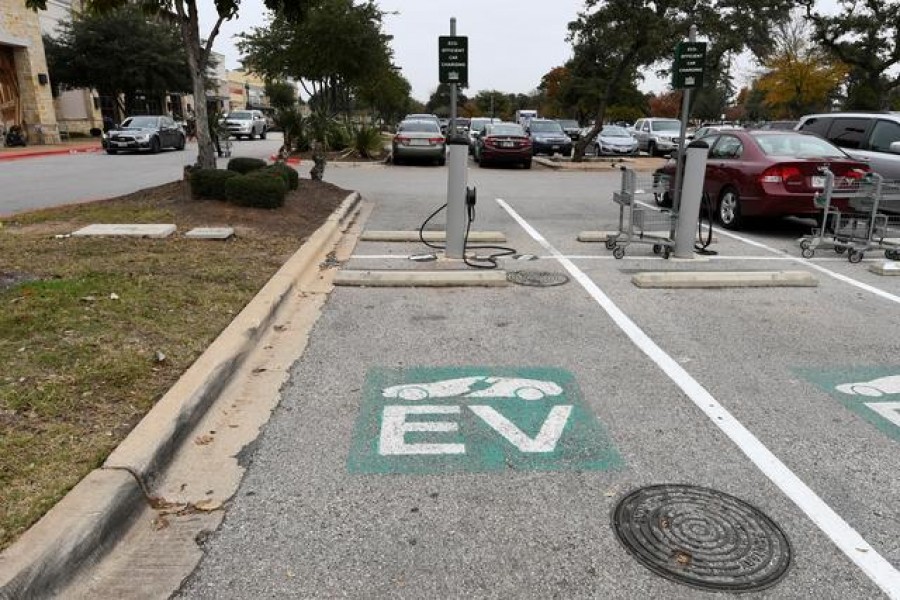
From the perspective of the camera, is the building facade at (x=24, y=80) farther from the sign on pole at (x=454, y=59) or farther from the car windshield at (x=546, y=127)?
the sign on pole at (x=454, y=59)

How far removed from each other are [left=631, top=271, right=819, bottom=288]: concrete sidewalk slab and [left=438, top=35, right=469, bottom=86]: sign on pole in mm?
3041

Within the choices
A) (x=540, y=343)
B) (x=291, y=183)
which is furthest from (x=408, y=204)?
(x=540, y=343)

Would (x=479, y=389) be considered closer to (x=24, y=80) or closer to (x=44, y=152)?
(x=44, y=152)

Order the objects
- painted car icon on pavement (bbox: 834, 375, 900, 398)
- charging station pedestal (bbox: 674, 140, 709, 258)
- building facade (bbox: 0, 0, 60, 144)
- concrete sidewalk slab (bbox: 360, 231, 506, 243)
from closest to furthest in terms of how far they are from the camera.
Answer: painted car icon on pavement (bbox: 834, 375, 900, 398)
charging station pedestal (bbox: 674, 140, 709, 258)
concrete sidewalk slab (bbox: 360, 231, 506, 243)
building facade (bbox: 0, 0, 60, 144)

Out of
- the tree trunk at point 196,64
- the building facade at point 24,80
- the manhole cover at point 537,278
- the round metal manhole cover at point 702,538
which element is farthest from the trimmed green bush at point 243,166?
the building facade at point 24,80

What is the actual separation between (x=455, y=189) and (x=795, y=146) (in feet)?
18.8

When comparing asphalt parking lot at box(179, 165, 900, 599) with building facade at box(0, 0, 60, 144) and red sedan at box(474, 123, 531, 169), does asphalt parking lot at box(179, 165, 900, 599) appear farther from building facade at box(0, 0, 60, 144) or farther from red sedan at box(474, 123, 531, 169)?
building facade at box(0, 0, 60, 144)

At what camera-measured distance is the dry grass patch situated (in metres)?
3.21

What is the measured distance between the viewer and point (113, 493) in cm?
288

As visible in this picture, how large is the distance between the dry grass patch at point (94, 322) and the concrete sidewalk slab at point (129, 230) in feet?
0.58

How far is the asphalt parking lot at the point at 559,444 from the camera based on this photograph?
8.85ft

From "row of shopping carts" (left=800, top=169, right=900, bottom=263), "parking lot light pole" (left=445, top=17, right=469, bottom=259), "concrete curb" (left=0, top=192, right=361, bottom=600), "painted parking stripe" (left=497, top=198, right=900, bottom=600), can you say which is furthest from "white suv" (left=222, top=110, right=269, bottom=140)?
"painted parking stripe" (left=497, top=198, right=900, bottom=600)

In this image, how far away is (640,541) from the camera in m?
2.86

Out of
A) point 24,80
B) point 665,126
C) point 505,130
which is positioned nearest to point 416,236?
point 505,130
